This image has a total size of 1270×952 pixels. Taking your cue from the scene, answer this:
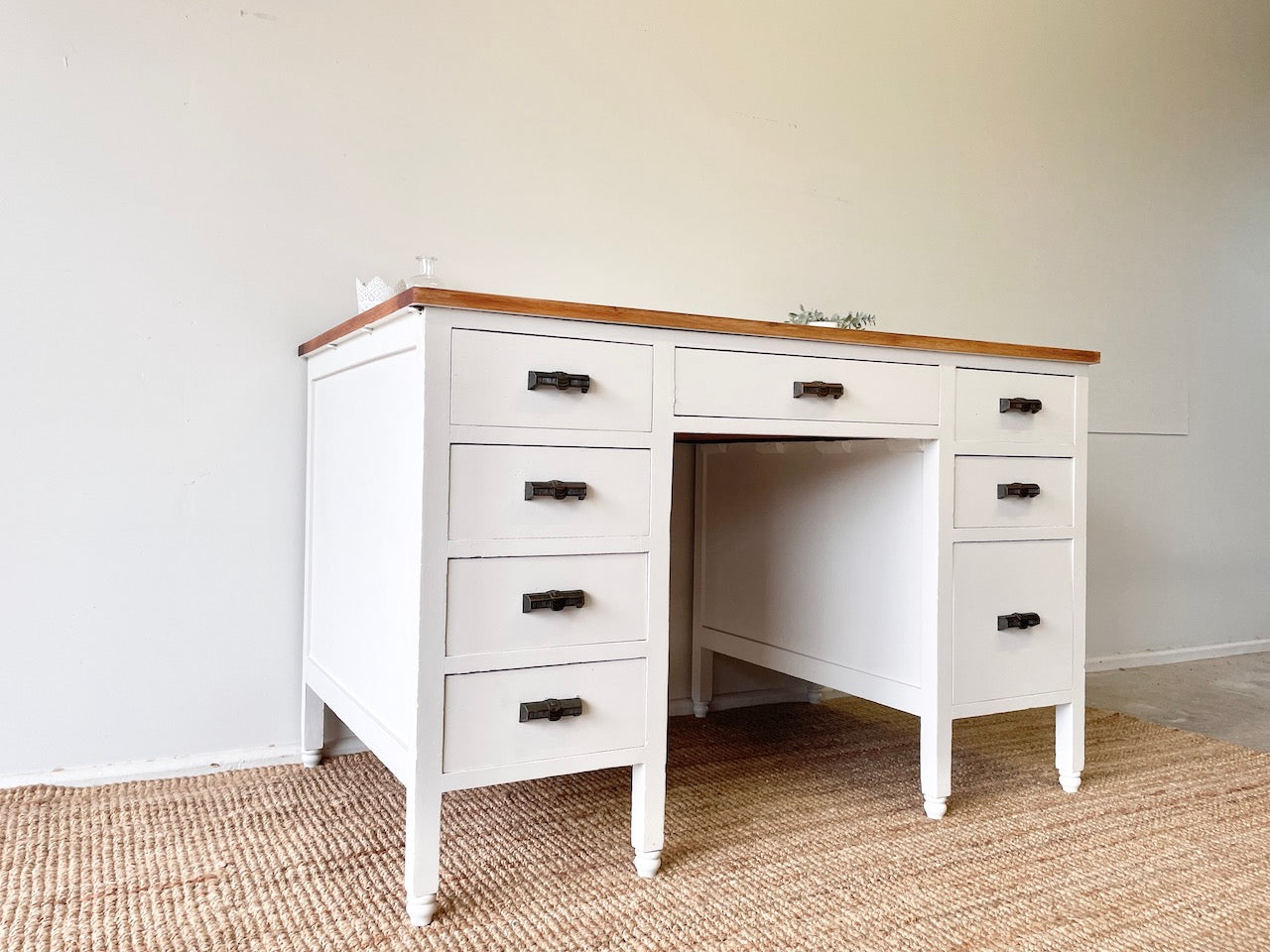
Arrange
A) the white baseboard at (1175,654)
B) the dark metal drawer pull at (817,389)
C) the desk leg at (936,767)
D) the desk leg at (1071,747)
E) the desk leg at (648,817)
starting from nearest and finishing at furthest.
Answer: the desk leg at (648,817) < the dark metal drawer pull at (817,389) < the desk leg at (936,767) < the desk leg at (1071,747) < the white baseboard at (1175,654)

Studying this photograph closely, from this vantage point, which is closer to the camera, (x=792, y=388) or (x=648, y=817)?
(x=648, y=817)

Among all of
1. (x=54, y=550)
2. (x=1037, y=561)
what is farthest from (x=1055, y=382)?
(x=54, y=550)

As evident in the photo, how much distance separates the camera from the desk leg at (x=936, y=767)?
157 cm

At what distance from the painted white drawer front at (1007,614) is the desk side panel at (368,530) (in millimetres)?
907

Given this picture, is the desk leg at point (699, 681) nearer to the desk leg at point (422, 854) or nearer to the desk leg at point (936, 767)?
the desk leg at point (936, 767)

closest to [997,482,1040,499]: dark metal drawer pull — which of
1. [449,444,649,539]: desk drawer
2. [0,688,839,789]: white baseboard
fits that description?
[449,444,649,539]: desk drawer

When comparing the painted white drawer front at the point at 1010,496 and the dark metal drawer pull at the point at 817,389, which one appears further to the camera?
the painted white drawer front at the point at 1010,496

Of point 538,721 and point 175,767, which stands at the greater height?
point 538,721

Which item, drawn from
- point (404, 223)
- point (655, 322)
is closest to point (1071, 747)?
point (655, 322)

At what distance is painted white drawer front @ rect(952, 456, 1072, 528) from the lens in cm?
163

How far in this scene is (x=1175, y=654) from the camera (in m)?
2.88

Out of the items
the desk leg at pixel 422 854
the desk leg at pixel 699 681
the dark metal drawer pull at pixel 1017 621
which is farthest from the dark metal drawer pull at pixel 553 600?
the desk leg at pixel 699 681

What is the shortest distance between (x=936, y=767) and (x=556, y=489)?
80cm

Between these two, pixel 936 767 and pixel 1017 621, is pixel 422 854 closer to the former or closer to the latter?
pixel 936 767
